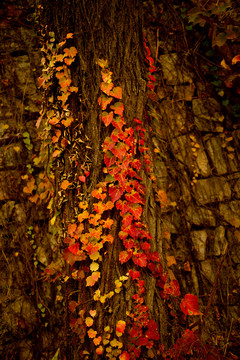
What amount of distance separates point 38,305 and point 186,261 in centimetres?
156

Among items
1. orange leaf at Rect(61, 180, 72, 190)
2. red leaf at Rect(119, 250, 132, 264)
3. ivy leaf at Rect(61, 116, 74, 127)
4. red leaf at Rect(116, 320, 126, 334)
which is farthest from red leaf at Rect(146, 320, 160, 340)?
ivy leaf at Rect(61, 116, 74, 127)

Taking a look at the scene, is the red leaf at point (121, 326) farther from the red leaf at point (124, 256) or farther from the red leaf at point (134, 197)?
the red leaf at point (134, 197)

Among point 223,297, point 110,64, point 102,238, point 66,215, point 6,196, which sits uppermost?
point 110,64

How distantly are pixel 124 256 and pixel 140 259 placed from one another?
9cm

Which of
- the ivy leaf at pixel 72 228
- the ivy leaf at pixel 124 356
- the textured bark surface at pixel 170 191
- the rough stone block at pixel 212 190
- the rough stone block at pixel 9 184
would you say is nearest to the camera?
the ivy leaf at pixel 124 356

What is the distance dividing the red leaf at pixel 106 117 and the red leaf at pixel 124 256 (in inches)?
28.8

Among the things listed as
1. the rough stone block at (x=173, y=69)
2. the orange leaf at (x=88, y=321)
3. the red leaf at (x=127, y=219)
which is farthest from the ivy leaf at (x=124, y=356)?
the rough stone block at (x=173, y=69)

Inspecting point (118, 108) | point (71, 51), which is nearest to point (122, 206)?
point (118, 108)

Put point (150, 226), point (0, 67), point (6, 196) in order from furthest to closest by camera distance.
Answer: point (0, 67) < point (6, 196) < point (150, 226)

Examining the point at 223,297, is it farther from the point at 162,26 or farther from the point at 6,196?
the point at 162,26

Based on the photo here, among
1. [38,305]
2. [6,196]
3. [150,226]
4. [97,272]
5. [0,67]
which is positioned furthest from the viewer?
[0,67]

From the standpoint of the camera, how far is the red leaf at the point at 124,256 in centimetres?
127

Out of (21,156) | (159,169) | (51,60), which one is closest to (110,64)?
(51,60)

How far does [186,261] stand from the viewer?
95.7 inches
